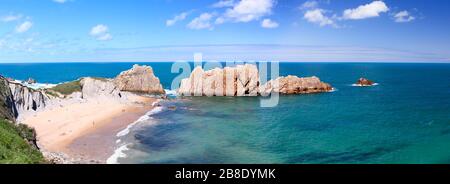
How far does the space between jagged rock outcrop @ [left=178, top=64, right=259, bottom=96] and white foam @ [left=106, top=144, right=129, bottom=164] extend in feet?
141

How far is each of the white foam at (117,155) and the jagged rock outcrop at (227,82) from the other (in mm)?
42919

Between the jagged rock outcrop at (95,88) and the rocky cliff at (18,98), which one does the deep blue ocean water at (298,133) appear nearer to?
the jagged rock outcrop at (95,88)

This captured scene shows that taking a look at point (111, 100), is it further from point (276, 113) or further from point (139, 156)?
point (139, 156)

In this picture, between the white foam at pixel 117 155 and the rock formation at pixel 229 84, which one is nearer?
the white foam at pixel 117 155

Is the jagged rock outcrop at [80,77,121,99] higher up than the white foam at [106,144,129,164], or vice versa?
the jagged rock outcrop at [80,77,121,99]

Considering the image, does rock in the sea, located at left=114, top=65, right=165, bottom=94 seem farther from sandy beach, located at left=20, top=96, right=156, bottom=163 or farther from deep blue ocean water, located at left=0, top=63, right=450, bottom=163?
deep blue ocean water, located at left=0, top=63, right=450, bottom=163

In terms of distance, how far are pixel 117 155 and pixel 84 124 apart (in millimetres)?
15219

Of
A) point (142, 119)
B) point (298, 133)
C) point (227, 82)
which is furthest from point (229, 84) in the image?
point (298, 133)

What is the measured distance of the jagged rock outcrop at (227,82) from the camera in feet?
237

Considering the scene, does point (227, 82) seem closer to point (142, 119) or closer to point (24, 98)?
point (142, 119)

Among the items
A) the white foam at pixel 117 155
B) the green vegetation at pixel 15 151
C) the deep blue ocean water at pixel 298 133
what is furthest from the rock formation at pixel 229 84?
the green vegetation at pixel 15 151

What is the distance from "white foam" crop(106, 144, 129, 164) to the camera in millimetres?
25062

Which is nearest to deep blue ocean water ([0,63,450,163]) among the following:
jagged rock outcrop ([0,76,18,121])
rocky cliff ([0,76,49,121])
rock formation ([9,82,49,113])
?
jagged rock outcrop ([0,76,18,121])
